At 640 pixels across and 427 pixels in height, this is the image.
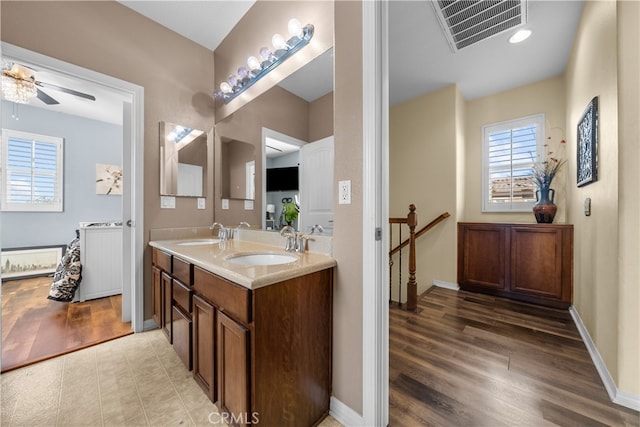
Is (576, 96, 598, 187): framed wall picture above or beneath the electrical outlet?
above

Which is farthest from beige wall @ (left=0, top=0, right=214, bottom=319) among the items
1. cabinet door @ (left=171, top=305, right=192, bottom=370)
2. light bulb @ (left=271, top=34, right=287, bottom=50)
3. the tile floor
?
light bulb @ (left=271, top=34, right=287, bottom=50)

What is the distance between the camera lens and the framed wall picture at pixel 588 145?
5.54ft

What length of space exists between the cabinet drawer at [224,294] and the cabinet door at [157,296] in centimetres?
81

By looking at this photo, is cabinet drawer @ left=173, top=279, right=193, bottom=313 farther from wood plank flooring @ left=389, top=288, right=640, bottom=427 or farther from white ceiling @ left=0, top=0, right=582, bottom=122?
white ceiling @ left=0, top=0, right=582, bottom=122

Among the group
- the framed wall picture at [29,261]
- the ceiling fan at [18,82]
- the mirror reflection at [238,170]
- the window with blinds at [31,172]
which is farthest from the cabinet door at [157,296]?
the window with blinds at [31,172]

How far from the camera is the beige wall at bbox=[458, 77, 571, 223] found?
2.87 metres

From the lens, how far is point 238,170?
88.0 inches

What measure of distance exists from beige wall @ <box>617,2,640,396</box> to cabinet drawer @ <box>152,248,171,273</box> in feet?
9.03

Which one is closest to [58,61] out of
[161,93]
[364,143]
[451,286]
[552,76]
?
[161,93]

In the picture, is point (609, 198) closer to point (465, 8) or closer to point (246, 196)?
point (465, 8)

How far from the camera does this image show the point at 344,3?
47.5 inches

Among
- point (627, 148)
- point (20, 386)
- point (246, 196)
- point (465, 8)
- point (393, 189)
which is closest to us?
point (627, 148)

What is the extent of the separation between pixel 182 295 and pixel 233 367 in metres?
0.71

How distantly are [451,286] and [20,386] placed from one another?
3.99m
